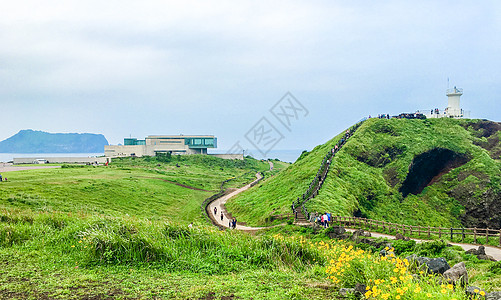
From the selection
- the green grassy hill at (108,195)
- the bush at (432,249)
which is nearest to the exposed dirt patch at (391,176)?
the green grassy hill at (108,195)

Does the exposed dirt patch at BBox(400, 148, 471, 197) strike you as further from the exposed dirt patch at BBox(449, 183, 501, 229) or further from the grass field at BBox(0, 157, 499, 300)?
the grass field at BBox(0, 157, 499, 300)

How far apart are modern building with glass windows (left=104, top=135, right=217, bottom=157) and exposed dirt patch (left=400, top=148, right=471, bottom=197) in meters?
94.8

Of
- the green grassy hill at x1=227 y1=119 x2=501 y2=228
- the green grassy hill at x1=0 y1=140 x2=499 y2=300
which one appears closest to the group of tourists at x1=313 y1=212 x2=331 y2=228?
the green grassy hill at x1=227 y1=119 x2=501 y2=228

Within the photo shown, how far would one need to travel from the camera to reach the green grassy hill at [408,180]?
41.6m

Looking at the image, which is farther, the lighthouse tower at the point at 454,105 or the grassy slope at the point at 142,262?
the lighthouse tower at the point at 454,105

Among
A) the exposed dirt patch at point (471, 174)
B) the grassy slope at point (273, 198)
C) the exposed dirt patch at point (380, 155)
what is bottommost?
the grassy slope at point (273, 198)

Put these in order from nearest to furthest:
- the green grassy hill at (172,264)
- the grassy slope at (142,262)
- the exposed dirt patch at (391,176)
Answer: the green grassy hill at (172,264), the grassy slope at (142,262), the exposed dirt patch at (391,176)

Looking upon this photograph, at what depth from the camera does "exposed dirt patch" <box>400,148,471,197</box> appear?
50.4 metres

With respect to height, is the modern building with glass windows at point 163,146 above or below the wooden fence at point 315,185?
above

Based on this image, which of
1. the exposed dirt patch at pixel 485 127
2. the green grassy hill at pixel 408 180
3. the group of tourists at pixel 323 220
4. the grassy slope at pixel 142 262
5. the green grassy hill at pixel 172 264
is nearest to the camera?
the green grassy hill at pixel 172 264

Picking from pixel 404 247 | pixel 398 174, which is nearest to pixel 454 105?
pixel 398 174

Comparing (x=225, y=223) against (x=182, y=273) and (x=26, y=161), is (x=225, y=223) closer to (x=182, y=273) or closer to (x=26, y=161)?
(x=182, y=273)

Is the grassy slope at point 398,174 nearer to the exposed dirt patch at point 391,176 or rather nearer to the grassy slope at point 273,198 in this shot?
the exposed dirt patch at point 391,176

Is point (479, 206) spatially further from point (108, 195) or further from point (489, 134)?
point (108, 195)
